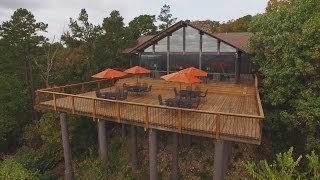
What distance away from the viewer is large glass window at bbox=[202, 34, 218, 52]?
62.8ft

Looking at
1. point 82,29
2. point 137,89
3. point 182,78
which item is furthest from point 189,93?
point 82,29

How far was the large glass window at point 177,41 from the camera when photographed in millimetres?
20028

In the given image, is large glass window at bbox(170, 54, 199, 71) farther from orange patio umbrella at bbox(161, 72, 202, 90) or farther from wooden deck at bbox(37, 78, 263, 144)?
orange patio umbrella at bbox(161, 72, 202, 90)

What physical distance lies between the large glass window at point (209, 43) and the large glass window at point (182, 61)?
0.97m

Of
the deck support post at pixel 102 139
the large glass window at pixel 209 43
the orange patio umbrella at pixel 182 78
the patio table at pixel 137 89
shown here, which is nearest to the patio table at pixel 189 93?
the orange patio umbrella at pixel 182 78

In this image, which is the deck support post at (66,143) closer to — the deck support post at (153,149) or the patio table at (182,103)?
the deck support post at (153,149)

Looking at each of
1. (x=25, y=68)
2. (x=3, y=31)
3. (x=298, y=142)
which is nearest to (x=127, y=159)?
(x=298, y=142)

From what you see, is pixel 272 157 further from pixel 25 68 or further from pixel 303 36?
pixel 25 68

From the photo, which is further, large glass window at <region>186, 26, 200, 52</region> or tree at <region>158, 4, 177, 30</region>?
tree at <region>158, 4, 177, 30</region>

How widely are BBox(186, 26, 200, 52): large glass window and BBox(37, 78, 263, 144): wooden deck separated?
313 centimetres

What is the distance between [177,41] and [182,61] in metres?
1.59

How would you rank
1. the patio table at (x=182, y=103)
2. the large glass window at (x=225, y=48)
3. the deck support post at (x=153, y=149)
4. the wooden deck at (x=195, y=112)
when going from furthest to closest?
1. the large glass window at (x=225, y=48)
2. the patio table at (x=182, y=103)
3. the deck support post at (x=153, y=149)
4. the wooden deck at (x=195, y=112)

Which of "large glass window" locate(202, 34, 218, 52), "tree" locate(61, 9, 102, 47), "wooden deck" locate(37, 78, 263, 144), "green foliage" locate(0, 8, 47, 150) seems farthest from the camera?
"tree" locate(61, 9, 102, 47)


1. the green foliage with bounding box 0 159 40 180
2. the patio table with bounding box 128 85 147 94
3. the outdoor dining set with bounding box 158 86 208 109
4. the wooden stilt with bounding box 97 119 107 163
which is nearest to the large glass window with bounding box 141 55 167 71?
the patio table with bounding box 128 85 147 94
